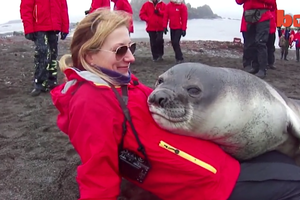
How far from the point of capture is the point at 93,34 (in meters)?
1.89

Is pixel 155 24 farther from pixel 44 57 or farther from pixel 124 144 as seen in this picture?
pixel 124 144

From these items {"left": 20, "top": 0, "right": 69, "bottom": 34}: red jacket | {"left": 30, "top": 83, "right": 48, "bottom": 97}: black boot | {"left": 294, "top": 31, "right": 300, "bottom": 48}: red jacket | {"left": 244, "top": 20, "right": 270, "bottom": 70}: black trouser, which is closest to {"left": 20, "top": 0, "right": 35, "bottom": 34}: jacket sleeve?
{"left": 20, "top": 0, "right": 69, "bottom": 34}: red jacket

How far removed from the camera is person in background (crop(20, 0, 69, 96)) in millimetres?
5082

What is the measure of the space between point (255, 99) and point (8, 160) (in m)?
2.09

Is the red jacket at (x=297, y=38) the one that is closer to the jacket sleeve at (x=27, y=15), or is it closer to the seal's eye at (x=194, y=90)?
the jacket sleeve at (x=27, y=15)

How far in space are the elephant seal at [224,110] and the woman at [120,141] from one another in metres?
0.08

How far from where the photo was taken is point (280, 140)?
88.2 inches

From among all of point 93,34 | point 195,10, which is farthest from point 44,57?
point 195,10

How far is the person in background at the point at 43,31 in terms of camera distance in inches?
200

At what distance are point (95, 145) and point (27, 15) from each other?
400cm

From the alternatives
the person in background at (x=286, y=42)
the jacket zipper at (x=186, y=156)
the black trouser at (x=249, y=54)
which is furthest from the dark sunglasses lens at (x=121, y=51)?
the person in background at (x=286, y=42)

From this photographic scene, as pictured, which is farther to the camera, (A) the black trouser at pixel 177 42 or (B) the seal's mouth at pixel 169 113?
(A) the black trouser at pixel 177 42

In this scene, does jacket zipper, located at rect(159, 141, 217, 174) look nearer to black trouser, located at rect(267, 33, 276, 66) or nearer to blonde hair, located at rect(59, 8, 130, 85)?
blonde hair, located at rect(59, 8, 130, 85)

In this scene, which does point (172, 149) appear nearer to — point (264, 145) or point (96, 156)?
point (96, 156)
